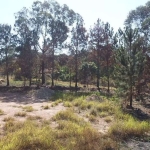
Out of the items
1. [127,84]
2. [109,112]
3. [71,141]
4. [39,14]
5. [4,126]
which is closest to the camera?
[71,141]

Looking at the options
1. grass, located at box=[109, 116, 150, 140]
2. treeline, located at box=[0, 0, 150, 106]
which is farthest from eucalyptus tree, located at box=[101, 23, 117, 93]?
grass, located at box=[109, 116, 150, 140]

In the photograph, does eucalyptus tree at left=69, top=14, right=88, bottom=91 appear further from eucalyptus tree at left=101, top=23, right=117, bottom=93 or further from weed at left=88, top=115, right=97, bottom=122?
weed at left=88, top=115, right=97, bottom=122

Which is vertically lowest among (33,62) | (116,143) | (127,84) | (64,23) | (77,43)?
(116,143)

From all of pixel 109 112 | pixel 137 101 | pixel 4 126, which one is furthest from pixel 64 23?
pixel 4 126

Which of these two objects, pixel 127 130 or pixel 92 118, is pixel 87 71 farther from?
pixel 127 130

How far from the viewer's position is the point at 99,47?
Answer: 30.0 meters

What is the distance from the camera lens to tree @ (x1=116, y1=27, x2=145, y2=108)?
1802 centimetres

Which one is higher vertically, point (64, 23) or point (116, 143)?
point (64, 23)

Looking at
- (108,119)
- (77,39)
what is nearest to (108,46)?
(77,39)

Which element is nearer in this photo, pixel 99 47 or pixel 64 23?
pixel 99 47

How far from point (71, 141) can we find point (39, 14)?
24795 millimetres

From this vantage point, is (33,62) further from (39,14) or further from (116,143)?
(116,143)

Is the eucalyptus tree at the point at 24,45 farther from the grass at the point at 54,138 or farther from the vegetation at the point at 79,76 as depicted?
the grass at the point at 54,138

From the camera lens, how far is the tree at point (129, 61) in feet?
59.1
